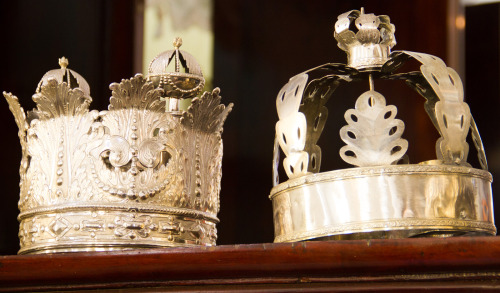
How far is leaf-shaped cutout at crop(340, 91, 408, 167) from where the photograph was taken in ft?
3.54

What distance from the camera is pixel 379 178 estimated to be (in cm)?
102

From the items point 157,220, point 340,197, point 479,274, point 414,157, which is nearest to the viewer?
point 479,274

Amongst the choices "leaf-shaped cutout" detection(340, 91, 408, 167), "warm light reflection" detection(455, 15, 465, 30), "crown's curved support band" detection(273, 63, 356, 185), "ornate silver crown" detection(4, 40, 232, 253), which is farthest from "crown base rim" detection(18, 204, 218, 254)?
"warm light reflection" detection(455, 15, 465, 30)

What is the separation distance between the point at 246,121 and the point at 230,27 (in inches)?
8.2

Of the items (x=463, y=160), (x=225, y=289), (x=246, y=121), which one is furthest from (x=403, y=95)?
(x=225, y=289)

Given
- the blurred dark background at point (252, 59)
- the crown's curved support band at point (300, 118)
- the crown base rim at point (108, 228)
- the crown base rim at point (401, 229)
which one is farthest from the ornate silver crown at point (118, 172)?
the blurred dark background at point (252, 59)

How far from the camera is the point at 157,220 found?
1193 mm

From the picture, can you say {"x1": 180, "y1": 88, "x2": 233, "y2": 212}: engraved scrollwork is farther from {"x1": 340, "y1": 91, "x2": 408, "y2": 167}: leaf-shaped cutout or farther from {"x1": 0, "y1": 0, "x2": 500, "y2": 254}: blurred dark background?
{"x1": 0, "y1": 0, "x2": 500, "y2": 254}: blurred dark background

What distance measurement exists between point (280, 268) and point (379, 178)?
251 millimetres

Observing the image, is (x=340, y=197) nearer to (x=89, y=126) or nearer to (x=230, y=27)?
(x=89, y=126)

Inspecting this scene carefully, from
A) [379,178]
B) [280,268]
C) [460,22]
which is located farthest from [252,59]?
[280,268]

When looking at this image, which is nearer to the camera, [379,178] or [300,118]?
[379,178]

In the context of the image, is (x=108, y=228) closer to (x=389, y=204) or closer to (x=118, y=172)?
(x=118, y=172)

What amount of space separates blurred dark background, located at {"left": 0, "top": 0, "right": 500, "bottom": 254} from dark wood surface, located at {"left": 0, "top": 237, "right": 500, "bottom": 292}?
3.18 ft
